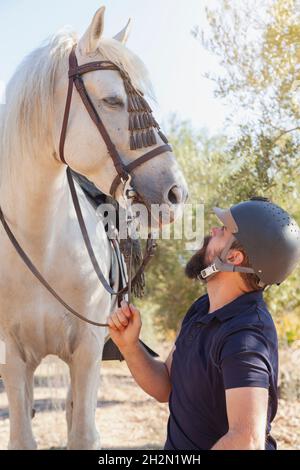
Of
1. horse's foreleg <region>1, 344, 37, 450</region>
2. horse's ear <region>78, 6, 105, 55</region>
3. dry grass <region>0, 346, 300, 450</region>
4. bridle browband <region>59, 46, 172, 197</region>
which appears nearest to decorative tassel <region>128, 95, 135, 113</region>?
bridle browband <region>59, 46, 172, 197</region>

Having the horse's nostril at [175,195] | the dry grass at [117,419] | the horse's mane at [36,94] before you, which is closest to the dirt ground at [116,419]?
the dry grass at [117,419]

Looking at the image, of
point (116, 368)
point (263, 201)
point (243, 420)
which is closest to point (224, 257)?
point (263, 201)

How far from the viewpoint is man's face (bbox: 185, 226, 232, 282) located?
7.15 feet

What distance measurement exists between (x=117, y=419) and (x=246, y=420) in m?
6.45

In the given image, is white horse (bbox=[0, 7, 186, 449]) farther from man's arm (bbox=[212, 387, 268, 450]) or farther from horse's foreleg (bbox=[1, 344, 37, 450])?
man's arm (bbox=[212, 387, 268, 450])

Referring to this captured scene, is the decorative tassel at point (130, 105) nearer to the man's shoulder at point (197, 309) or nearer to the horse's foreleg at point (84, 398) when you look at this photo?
the man's shoulder at point (197, 309)

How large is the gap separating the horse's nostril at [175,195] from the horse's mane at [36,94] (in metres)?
0.54

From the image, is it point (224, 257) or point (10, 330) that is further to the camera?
point (10, 330)

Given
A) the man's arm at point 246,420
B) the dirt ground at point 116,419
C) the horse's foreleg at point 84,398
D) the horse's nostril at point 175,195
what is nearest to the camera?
the man's arm at point 246,420

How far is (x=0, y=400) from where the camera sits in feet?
31.6

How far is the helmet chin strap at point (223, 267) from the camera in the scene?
209 centimetres

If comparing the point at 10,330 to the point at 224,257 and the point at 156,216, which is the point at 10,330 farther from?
the point at 224,257

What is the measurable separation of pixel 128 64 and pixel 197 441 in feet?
5.38

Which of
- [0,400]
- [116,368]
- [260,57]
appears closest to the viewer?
[260,57]
